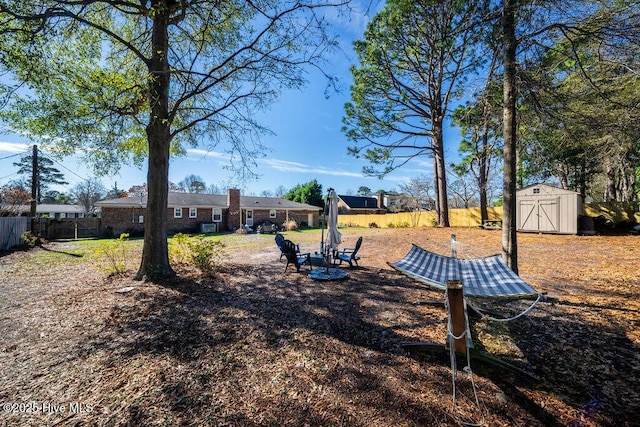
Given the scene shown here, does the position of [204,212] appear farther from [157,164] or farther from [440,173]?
[440,173]

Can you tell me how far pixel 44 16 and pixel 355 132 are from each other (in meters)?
13.0

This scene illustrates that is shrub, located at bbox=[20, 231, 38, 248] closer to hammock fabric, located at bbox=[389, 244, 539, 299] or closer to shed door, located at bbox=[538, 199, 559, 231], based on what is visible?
hammock fabric, located at bbox=[389, 244, 539, 299]

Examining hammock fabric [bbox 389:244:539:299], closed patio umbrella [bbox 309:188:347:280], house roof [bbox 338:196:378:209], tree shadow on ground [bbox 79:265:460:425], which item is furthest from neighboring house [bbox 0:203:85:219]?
hammock fabric [bbox 389:244:539:299]

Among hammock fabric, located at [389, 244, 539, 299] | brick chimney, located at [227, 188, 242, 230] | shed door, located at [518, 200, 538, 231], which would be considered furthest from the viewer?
brick chimney, located at [227, 188, 242, 230]

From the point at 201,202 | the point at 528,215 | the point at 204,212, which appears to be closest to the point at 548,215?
the point at 528,215

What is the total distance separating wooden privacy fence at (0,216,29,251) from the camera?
35.5 feet

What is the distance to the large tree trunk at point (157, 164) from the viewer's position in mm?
5871

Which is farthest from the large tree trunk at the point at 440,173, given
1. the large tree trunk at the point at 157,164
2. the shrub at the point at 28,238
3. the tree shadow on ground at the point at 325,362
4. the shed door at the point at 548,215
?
the shrub at the point at 28,238

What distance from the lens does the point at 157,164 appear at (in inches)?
232

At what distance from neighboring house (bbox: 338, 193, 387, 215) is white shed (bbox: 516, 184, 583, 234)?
26.4 meters

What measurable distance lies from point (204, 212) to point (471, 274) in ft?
71.8

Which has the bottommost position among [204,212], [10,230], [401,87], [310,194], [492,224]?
[10,230]

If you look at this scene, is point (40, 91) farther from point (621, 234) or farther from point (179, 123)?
point (621, 234)

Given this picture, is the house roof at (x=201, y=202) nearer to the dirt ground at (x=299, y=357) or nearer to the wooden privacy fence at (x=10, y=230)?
the wooden privacy fence at (x=10, y=230)
